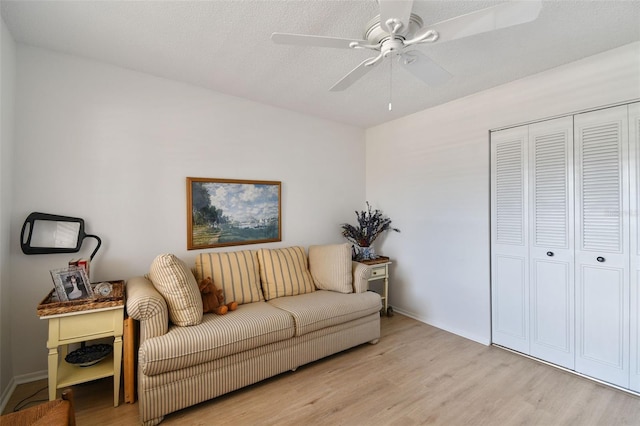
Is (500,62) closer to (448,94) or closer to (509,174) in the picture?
(448,94)

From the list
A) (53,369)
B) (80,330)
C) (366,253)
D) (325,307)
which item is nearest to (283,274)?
(325,307)

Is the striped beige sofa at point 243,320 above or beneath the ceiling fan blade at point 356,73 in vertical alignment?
beneath

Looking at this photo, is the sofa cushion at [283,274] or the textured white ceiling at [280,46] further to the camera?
the sofa cushion at [283,274]

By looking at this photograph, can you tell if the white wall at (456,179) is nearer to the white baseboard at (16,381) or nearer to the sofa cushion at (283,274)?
the sofa cushion at (283,274)

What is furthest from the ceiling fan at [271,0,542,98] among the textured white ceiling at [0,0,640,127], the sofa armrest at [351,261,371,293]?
the sofa armrest at [351,261,371,293]

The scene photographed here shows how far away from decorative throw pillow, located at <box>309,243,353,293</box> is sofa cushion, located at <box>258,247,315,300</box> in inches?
4.0

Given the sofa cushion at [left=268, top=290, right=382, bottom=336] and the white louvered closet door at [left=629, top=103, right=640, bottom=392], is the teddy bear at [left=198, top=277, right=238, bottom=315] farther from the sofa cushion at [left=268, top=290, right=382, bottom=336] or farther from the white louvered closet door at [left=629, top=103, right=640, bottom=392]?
the white louvered closet door at [left=629, top=103, right=640, bottom=392]

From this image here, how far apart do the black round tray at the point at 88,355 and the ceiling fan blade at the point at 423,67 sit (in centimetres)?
286

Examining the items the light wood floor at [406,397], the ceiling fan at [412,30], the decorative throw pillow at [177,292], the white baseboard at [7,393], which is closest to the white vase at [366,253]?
the light wood floor at [406,397]

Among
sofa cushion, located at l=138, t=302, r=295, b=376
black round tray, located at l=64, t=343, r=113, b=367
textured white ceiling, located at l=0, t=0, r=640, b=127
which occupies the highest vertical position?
textured white ceiling, located at l=0, t=0, r=640, b=127

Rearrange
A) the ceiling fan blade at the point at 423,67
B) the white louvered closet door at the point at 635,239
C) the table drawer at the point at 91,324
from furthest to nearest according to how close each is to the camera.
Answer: the white louvered closet door at the point at 635,239
the table drawer at the point at 91,324
the ceiling fan blade at the point at 423,67

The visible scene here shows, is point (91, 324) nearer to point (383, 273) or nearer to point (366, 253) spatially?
point (366, 253)

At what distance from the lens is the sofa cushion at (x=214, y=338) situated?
5.82ft

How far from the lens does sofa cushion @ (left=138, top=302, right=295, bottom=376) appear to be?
178 cm
